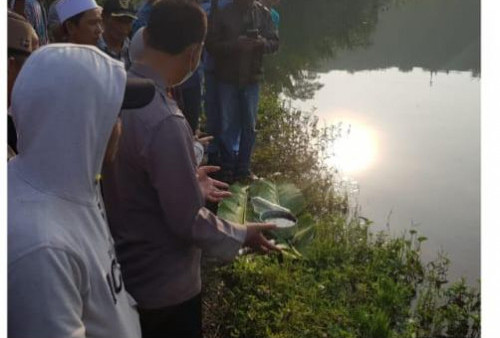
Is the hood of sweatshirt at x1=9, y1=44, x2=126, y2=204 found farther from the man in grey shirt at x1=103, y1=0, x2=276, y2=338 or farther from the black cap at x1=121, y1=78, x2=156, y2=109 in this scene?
the man in grey shirt at x1=103, y1=0, x2=276, y2=338

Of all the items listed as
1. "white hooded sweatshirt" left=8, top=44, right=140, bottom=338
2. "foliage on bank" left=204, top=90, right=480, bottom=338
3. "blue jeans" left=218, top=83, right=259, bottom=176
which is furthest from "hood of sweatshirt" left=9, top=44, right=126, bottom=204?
"blue jeans" left=218, top=83, right=259, bottom=176

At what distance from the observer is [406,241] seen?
4.18 metres

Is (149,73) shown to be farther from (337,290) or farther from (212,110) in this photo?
(212,110)

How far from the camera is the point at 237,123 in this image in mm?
4652

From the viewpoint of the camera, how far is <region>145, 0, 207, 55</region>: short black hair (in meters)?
1.73

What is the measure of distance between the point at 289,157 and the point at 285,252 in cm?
219

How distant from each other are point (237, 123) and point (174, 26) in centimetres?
293

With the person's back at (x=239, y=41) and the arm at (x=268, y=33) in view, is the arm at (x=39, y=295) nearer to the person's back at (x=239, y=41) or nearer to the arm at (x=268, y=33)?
the person's back at (x=239, y=41)

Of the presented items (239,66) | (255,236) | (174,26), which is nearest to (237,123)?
(239,66)

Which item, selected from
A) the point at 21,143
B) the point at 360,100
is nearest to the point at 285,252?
the point at 21,143

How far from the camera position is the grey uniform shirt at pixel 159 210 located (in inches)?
64.5

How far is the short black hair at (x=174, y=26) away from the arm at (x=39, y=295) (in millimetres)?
909

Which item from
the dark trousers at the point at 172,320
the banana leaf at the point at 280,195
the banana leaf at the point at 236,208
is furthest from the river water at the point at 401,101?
the dark trousers at the point at 172,320
